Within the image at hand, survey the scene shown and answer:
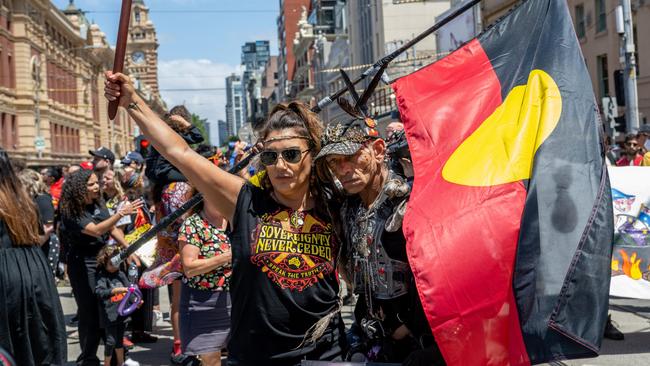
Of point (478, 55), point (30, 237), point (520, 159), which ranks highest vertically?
point (478, 55)

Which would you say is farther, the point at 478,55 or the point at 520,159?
the point at 478,55

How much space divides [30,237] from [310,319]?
2371 millimetres

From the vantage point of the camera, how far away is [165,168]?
21.5ft

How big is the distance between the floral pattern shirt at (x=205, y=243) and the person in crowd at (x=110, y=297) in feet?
5.59

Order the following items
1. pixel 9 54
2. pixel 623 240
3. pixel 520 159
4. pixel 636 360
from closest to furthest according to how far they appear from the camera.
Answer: pixel 520 159 → pixel 636 360 → pixel 623 240 → pixel 9 54

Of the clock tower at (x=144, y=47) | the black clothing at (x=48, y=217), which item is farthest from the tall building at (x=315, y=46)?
the clock tower at (x=144, y=47)

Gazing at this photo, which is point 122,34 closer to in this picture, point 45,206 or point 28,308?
point 28,308

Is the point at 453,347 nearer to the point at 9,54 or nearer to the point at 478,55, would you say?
the point at 478,55

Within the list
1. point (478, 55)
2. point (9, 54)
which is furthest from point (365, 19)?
point (478, 55)

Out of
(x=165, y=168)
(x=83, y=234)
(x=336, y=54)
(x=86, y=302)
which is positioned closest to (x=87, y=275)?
(x=86, y=302)

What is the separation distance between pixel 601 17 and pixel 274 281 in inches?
1151

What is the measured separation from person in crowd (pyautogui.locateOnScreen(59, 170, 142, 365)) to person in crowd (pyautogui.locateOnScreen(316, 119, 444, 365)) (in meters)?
3.72

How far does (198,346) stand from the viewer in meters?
5.02

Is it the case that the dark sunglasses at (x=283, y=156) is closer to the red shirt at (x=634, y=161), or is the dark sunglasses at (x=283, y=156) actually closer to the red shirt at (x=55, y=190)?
the red shirt at (x=634, y=161)
